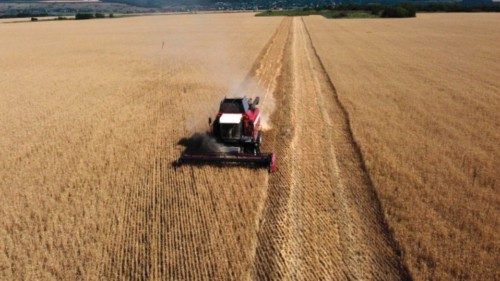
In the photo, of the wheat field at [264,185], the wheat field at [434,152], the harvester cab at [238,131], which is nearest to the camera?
the wheat field at [264,185]

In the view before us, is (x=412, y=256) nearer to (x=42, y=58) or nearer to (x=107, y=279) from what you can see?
(x=107, y=279)

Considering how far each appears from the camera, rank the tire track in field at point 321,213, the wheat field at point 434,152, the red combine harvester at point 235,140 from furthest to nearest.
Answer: the red combine harvester at point 235,140 → the wheat field at point 434,152 → the tire track in field at point 321,213

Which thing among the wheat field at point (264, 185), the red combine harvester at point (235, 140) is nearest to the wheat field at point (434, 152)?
the wheat field at point (264, 185)

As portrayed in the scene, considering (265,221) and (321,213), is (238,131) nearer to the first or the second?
(265,221)

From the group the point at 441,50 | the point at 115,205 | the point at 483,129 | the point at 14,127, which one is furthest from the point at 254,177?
the point at 441,50

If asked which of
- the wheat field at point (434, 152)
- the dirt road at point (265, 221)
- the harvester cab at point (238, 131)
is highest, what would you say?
the harvester cab at point (238, 131)

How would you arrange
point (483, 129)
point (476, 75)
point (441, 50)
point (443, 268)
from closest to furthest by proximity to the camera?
point (443, 268) < point (483, 129) < point (476, 75) < point (441, 50)

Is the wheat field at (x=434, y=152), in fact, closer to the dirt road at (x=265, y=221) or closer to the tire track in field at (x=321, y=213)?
the tire track in field at (x=321, y=213)
